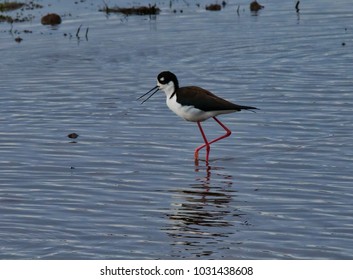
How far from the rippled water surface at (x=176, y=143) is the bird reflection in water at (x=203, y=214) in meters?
0.02

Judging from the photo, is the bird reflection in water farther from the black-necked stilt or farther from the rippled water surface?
the black-necked stilt

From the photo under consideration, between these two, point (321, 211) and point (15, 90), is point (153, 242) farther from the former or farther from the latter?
point (15, 90)

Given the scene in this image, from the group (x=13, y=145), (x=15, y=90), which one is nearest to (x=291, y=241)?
(x=13, y=145)

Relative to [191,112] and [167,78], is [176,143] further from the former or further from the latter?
[167,78]

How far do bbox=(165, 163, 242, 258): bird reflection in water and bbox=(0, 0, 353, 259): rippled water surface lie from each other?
0.08ft

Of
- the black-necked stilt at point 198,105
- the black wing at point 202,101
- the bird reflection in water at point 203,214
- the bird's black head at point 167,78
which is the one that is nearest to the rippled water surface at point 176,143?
the bird reflection in water at point 203,214

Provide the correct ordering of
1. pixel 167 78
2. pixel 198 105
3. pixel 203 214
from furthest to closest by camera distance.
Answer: pixel 167 78 → pixel 198 105 → pixel 203 214

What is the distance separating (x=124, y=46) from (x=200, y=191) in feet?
39.8

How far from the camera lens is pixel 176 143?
52.6 feet

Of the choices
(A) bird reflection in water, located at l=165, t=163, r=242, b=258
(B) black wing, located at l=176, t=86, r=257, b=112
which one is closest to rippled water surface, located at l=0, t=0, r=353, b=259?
(A) bird reflection in water, located at l=165, t=163, r=242, b=258

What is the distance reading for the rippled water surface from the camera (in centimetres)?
1131

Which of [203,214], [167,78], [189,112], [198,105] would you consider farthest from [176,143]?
[203,214]

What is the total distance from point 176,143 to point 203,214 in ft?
12.5

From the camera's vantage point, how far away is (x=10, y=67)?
23.4 meters
